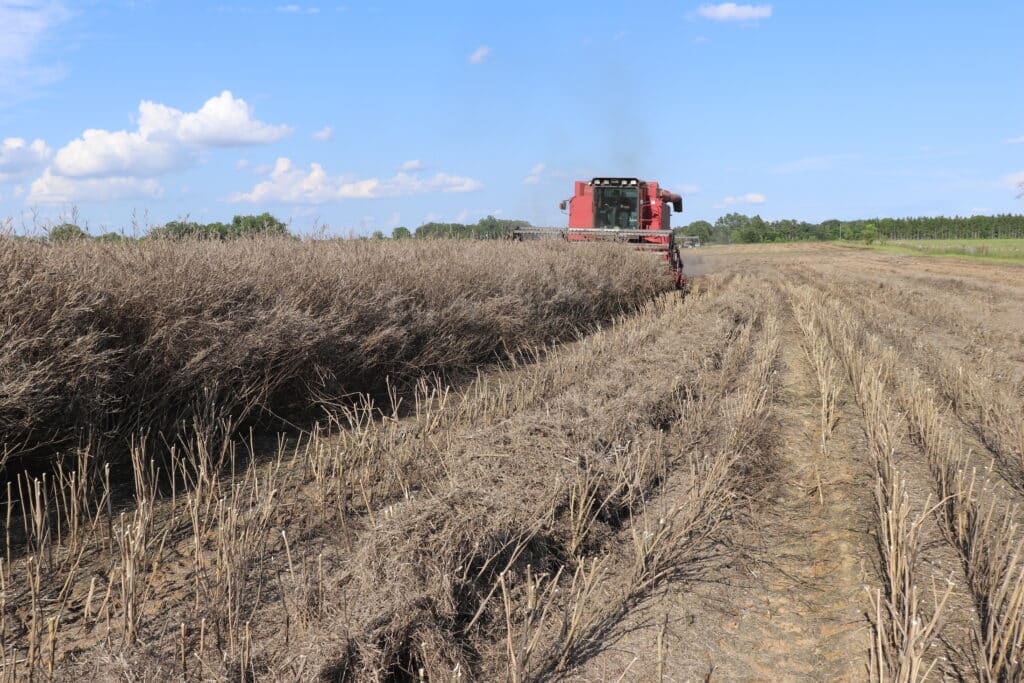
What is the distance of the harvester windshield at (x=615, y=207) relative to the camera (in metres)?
17.3

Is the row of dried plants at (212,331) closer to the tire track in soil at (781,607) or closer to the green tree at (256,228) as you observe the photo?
the green tree at (256,228)

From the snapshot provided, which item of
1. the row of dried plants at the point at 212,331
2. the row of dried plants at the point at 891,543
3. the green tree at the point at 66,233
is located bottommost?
the row of dried plants at the point at 891,543

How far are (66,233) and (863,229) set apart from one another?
335 ft

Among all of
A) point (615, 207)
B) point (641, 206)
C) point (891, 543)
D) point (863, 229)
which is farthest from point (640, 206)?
point (863, 229)

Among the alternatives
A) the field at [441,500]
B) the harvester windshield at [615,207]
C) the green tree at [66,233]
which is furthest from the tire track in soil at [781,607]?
the harvester windshield at [615,207]

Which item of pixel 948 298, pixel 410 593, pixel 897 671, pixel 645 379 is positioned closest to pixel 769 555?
pixel 897 671

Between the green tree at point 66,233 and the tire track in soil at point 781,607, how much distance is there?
488cm

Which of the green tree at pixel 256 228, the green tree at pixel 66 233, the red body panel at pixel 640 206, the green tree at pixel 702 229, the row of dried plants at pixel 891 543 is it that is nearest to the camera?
the row of dried plants at pixel 891 543

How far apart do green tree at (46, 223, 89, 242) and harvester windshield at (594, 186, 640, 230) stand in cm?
1310

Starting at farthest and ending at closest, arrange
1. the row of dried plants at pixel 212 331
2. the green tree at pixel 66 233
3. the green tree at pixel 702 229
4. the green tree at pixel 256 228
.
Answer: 1. the green tree at pixel 702 229
2. the green tree at pixel 256 228
3. the green tree at pixel 66 233
4. the row of dried plants at pixel 212 331

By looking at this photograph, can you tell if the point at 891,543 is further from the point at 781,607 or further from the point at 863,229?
the point at 863,229

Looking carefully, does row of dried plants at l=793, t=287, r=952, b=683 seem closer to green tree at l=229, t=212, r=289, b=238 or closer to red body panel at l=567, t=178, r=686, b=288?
green tree at l=229, t=212, r=289, b=238

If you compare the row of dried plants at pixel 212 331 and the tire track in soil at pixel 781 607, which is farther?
the row of dried plants at pixel 212 331

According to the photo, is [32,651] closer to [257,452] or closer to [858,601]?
[257,452]
